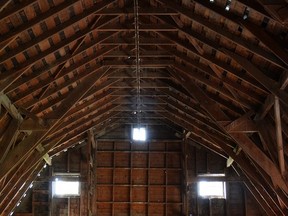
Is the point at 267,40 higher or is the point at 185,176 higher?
the point at 267,40

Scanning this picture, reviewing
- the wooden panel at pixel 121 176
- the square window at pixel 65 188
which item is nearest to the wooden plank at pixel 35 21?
the square window at pixel 65 188

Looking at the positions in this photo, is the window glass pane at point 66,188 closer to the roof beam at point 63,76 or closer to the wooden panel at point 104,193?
the wooden panel at point 104,193

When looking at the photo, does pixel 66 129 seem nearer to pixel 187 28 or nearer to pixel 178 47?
pixel 178 47

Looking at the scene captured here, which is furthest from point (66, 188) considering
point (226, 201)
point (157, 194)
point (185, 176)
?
point (226, 201)

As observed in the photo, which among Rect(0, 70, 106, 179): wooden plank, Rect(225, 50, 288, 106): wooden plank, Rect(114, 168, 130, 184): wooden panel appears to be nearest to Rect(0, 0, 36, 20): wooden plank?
Rect(0, 70, 106, 179): wooden plank

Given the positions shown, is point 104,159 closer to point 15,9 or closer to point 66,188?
point 66,188

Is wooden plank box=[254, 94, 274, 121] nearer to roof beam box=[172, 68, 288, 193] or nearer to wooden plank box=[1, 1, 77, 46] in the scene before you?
roof beam box=[172, 68, 288, 193]

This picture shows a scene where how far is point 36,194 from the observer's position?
20562mm

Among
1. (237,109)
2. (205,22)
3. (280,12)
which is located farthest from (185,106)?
(280,12)

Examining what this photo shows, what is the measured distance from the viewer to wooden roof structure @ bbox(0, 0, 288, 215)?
396 inches

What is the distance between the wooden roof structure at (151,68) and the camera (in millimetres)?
10070

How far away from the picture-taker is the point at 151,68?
50.5 feet

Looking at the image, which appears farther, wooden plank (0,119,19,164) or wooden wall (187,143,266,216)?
wooden wall (187,143,266,216)

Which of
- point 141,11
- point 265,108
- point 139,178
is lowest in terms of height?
point 139,178
